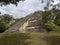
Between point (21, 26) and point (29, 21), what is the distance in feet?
6.76

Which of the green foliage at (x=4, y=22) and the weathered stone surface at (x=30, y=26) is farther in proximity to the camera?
the green foliage at (x=4, y=22)

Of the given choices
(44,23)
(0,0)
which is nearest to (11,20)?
(44,23)

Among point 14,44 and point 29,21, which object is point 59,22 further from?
point 14,44

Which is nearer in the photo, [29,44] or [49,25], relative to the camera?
[29,44]

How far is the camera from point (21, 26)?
33.0 meters

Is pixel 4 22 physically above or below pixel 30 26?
above

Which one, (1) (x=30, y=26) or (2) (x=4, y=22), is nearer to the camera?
(1) (x=30, y=26)

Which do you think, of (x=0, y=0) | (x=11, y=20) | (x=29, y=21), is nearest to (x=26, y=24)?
(x=29, y=21)

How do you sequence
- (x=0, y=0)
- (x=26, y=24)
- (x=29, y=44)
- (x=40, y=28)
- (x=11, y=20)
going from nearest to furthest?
(x=0, y=0) → (x=29, y=44) → (x=40, y=28) → (x=26, y=24) → (x=11, y=20)

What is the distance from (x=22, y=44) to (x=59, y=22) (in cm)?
1580

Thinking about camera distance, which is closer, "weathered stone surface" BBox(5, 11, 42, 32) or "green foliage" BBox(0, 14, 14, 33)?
"weathered stone surface" BBox(5, 11, 42, 32)

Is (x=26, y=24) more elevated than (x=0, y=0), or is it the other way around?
(x=0, y=0)

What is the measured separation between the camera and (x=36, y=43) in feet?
60.7

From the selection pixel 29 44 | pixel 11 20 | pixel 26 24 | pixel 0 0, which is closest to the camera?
pixel 0 0
